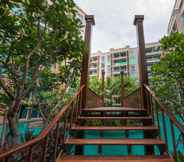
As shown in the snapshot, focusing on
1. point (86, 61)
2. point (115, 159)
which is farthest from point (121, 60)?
point (115, 159)

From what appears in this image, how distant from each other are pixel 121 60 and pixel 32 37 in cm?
3400

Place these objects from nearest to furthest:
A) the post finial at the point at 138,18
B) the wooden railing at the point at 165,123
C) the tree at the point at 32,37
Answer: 1. the wooden railing at the point at 165,123
2. the tree at the point at 32,37
3. the post finial at the point at 138,18

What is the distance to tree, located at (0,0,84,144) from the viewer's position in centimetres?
261

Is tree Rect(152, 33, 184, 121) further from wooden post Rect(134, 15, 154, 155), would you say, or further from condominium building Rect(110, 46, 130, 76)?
condominium building Rect(110, 46, 130, 76)

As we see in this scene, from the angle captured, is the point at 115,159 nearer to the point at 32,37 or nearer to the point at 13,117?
the point at 13,117

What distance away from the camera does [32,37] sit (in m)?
2.98

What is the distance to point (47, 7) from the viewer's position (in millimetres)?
2748

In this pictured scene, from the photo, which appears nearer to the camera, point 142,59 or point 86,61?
point 142,59

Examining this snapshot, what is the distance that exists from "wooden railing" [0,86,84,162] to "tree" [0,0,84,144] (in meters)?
0.87

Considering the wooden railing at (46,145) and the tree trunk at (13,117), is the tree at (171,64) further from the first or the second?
the tree trunk at (13,117)

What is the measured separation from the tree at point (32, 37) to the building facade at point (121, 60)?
28073 millimetres

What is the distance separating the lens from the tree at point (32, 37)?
2.61 m

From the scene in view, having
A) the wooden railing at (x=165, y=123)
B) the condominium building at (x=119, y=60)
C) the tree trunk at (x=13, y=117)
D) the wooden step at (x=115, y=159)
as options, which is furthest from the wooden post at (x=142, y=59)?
the condominium building at (x=119, y=60)

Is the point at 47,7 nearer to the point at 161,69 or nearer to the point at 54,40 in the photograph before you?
the point at 54,40
